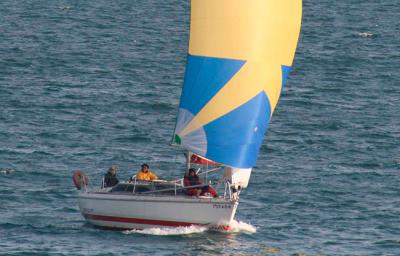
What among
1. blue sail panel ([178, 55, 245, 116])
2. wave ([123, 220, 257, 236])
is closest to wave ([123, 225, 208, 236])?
wave ([123, 220, 257, 236])

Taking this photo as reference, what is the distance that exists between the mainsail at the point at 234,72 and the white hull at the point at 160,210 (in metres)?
1.95

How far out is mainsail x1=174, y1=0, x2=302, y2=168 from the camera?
5541 cm

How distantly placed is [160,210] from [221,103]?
16.9 ft

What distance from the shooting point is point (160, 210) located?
56406 millimetres

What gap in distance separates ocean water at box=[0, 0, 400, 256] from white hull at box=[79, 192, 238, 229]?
0.49 meters

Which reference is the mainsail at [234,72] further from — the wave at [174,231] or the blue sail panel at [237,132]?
the wave at [174,231]

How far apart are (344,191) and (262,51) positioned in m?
14.1

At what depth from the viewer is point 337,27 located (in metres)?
138

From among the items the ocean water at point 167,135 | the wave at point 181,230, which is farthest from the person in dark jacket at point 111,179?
the wave at point 181,230

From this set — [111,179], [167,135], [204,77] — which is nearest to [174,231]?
[111,179]

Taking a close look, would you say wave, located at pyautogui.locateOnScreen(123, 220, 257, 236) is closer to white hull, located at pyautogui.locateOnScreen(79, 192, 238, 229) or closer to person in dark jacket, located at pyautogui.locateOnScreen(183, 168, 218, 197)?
white hull, located at pyautogui.locateOnScreen(79, 192, 238, 229)

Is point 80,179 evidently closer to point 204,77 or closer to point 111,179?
point 111,179

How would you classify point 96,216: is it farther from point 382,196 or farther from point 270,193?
point 382,196

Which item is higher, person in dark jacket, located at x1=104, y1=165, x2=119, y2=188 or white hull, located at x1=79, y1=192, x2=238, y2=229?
person in dark jacket, located at x1=104, y1=165, x2=119, y2=188
